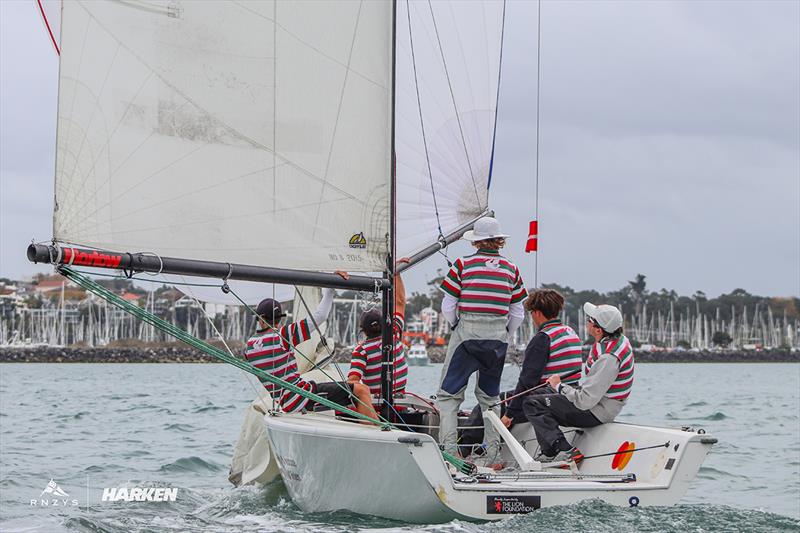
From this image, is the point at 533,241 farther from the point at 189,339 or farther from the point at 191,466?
the point at 191,466

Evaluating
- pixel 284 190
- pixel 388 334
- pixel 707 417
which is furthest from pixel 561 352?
pixel 707 417

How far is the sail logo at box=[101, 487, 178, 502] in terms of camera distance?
961 centimetres

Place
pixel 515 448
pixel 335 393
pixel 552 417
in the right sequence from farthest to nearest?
pixel 335 393
pixel 552 417
pixel 515 448

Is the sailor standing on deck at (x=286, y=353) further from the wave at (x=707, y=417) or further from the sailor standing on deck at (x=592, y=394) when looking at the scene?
the wave at (x=707, y=417)

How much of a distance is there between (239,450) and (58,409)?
14.4 meters

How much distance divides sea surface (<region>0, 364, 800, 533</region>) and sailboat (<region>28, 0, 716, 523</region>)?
0.63 ft

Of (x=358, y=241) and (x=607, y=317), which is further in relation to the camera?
(x=358, y=241)

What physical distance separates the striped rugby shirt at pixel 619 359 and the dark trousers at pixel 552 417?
0.24 meters

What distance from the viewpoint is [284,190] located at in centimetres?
802

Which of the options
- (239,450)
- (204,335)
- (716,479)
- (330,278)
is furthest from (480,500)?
(204,335)

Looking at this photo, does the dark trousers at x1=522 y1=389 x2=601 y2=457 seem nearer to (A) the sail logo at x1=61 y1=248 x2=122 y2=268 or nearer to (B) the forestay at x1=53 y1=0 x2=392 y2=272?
(B) the forestay at x1=53 y1=0 x2=392 y2=272

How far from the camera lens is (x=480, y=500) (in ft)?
21.3

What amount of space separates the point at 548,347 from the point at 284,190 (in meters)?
2.17

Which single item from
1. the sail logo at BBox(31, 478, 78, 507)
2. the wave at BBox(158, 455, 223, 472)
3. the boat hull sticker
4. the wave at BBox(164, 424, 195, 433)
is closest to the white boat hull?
the boat hull sticker
